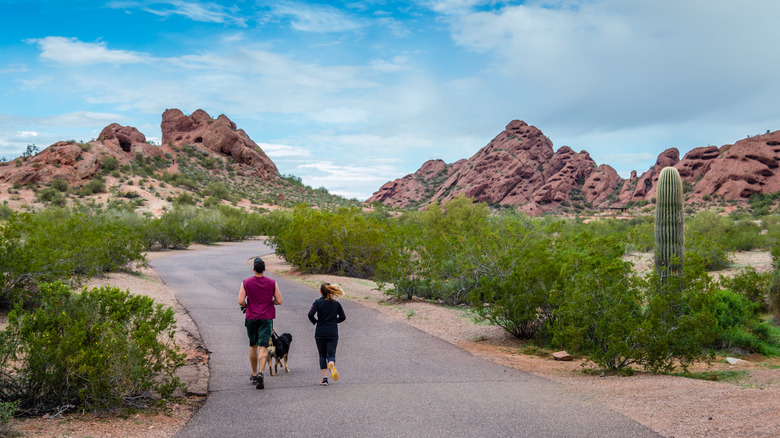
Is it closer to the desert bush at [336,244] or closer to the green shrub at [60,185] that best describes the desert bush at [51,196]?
the green shrub at [60,185]

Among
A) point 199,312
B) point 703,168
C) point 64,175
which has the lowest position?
point 199,312

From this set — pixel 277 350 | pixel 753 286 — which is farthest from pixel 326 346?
pixel 753 286

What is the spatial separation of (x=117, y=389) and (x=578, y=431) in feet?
16.5

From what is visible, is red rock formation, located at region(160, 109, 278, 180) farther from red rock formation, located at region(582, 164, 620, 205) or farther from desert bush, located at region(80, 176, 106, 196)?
red rock formation, located at region(582, 164, 620, 205)

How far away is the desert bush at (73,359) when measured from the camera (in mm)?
5320

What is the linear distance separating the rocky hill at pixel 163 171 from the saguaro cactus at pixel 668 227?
173 feet

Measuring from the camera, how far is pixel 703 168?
82.6 meters

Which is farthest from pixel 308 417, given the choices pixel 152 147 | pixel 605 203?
pixel 605 203

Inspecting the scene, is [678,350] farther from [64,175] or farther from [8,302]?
[64,175]

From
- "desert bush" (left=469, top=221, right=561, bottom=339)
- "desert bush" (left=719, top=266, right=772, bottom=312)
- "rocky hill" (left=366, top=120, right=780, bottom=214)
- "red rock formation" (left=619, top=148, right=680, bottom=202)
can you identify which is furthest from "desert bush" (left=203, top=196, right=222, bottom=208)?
"red rock formation" (left=619, top=148, right=680, bottom=202)

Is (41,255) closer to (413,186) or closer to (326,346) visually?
(326,346)

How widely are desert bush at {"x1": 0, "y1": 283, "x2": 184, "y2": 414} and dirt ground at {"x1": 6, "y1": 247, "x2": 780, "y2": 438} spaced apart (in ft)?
0.90

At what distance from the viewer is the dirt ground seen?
5.13 m

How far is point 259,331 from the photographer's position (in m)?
7.13
